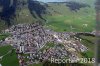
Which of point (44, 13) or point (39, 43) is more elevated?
point (44, 13)

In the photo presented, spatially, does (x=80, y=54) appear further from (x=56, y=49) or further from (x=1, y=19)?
(x=1, y=19)

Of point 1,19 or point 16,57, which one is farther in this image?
point 1,19

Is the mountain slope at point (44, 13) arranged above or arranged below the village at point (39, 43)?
above

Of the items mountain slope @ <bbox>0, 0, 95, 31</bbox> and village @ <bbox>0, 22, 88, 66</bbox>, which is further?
mountain slope @ <bbox>0, 0, 95, 31</bbox>

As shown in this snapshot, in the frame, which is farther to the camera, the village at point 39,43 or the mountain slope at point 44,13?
the mountain slope at point 44,13

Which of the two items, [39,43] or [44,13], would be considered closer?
[39,43]

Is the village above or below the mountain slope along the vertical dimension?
below

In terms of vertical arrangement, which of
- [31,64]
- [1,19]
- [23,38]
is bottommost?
[31,64]

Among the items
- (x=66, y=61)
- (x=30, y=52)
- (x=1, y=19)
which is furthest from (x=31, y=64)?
(x=1, y=19)
